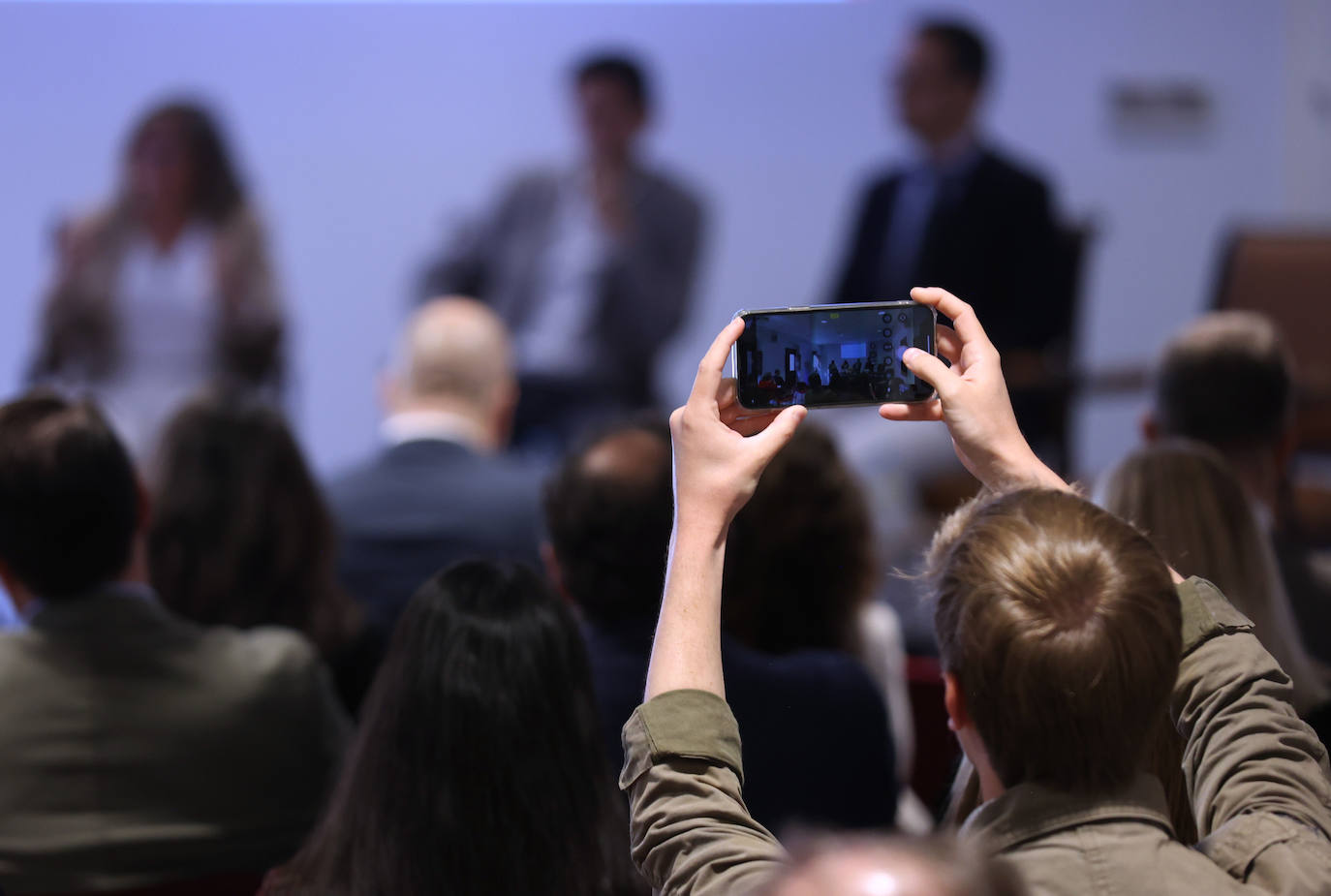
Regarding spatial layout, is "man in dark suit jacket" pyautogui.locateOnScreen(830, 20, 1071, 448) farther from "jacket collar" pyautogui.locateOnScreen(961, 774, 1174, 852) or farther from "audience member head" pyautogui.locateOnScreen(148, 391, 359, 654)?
"jacket collar" pyautogui.locateOnScreen(961, 774, 1174, 852)

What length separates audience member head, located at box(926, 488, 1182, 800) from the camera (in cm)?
74

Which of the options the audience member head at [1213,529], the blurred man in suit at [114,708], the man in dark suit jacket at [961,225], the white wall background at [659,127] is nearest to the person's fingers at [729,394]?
the audience member head at [1213,529]

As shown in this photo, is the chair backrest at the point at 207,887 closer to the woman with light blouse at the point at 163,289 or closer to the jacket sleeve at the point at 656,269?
the woman with light blouse at the point at 163,289

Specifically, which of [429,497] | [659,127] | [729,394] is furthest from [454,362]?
[659,127]

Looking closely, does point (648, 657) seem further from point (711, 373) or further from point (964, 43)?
point (964, 43)

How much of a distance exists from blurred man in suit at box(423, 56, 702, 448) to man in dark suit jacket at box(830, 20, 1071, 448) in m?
0.65

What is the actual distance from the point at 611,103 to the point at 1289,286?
Result: 2.29 m

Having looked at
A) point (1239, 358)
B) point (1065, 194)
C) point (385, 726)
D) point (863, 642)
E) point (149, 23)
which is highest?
point (149, 23)

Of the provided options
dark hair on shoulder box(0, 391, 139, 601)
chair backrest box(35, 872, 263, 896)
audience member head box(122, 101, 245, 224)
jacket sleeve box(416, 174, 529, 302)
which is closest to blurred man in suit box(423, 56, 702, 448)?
jacket sleeve box(416, 174, 529, 302)

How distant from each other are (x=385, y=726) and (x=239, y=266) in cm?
365

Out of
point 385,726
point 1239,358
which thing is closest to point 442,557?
point 385,726

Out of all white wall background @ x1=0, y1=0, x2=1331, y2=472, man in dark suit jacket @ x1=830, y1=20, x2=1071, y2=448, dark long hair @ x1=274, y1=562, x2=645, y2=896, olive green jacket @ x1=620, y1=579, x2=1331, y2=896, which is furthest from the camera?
white wall background @ x1=0, y1=0, x2=1331, y2=472

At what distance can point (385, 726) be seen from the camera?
110cm

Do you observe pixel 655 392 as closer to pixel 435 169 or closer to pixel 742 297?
pixel 742 297
